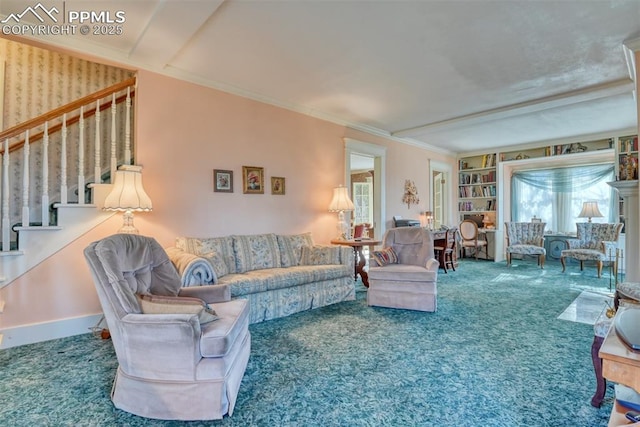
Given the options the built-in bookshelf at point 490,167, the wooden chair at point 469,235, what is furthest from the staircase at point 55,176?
the built-in bookshelf at point 490,167

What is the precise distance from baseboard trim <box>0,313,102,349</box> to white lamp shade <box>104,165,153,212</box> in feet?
3.55

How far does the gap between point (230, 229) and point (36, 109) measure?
7.66 feet

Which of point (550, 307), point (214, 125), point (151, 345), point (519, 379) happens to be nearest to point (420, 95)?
point (214, 125)

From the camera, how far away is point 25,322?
267 cm

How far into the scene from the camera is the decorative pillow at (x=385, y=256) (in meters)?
3.87

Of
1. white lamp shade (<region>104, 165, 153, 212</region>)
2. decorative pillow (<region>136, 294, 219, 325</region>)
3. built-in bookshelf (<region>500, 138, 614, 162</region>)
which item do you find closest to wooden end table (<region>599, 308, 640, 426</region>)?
decorative pillow (<region>136, 294, 219, 325</region>)

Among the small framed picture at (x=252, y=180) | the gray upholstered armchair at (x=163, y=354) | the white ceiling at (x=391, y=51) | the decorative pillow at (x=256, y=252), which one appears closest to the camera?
the gray upholstered armchair at (x=163, y=354)

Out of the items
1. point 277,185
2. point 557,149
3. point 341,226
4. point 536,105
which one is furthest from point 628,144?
point 277,185

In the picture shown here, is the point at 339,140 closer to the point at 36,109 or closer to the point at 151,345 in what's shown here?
the point at 36,109

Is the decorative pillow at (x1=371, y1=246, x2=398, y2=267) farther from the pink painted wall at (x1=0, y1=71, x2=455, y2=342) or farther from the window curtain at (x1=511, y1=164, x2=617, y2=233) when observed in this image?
the window curtain at (x1=511, y1=164, x2=617, y2=233)

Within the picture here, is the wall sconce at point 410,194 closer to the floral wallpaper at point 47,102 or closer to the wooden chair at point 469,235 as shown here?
the wooden chair at point 469,235

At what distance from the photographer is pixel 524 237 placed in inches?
262

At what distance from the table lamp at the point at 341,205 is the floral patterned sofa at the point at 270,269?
0.65m

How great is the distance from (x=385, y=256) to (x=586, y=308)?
2.26 m
